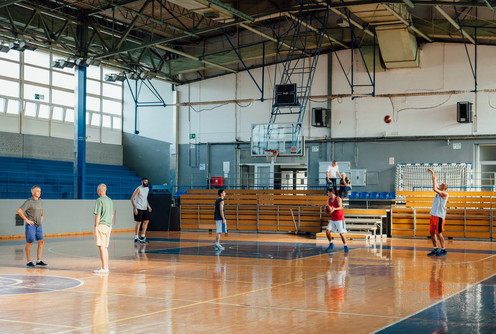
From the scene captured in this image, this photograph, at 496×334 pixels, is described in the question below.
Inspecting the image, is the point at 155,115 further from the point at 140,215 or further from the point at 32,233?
the point at 32,233

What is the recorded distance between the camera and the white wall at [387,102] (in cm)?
2827

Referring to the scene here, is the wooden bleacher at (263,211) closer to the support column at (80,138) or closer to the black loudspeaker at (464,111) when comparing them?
the support column at (80,138)

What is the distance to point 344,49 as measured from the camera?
30859 mm

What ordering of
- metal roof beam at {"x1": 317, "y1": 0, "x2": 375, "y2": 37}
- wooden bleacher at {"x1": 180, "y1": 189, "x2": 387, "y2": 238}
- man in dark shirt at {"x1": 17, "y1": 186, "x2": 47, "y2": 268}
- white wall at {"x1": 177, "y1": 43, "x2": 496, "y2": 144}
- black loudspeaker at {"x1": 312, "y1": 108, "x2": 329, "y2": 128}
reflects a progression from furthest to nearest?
black loudspeaker at {"x1": 312, "y1": 108, "x2": 329, "y2": 128}
white wall at {"x1": 177, "y1": 43, "x2": 496, "y2": 144}
wooden bleacher at {"x1": 180, "y1": 189, "x2": 387, "y2": 238}
metal roof beam at {"x1": 317, "y1": 0, "x2": 375, "y2": 37}
man in dark shirt at {"x1": 17, "y1": 186, "x2": 47, "y2": 268}

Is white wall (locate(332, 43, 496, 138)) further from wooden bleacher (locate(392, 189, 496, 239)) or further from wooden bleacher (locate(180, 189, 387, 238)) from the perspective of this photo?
wooden bleacher (locate(180, 189, 387, 238))

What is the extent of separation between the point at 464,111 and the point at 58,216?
56.1 ft

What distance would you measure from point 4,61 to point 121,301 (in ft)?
75.4

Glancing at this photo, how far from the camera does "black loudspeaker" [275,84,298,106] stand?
2740 centimetres

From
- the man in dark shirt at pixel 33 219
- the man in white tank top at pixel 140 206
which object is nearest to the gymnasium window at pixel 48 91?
the man in white tank top at pixel 140 206

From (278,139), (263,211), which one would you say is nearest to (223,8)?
(278,139)

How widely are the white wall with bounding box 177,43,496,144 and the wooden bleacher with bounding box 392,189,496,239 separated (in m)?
4.11

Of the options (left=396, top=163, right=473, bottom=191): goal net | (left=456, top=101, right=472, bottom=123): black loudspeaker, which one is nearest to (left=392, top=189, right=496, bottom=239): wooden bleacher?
(left=396, top=163, right=473, bottom=191): goal net

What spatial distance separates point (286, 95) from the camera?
1086 inches

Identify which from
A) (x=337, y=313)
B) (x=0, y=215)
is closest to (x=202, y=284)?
(x=337, y=313)
